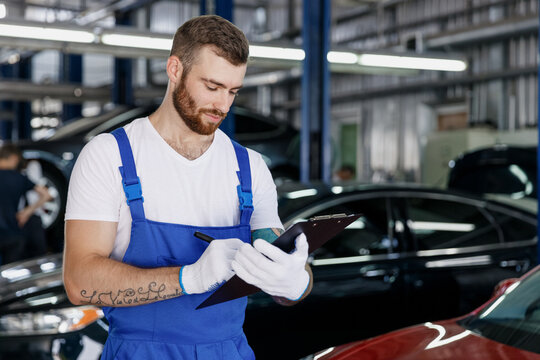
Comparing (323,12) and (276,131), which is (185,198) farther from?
(276,131)

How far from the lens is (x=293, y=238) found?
1461 millimetres

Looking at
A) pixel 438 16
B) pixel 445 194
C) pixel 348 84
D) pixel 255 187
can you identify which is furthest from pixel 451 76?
pixel 255 187

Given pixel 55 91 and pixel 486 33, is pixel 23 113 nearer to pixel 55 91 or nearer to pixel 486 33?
pixel 55 91

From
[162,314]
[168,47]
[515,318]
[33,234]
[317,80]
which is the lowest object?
[33,234]

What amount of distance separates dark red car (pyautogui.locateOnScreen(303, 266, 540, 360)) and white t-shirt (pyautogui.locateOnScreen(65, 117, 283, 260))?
91 cm

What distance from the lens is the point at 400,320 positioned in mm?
3656

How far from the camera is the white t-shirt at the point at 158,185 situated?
154 cm

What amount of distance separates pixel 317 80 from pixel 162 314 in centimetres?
524

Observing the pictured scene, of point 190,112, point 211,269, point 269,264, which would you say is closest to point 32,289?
point 190,112

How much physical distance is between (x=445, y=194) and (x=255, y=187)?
256cm

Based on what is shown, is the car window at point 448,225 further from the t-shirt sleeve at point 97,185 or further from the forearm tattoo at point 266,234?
the t-shirt sleeve at point 97,185

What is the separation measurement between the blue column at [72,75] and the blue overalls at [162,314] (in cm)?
1547

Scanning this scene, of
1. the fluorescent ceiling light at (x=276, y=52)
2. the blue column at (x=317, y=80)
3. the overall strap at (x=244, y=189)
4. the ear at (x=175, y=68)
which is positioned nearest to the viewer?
the ear at (x=175, y=68)

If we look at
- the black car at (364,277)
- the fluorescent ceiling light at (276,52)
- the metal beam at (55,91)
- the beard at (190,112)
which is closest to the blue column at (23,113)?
the metal beam at (55,91)
